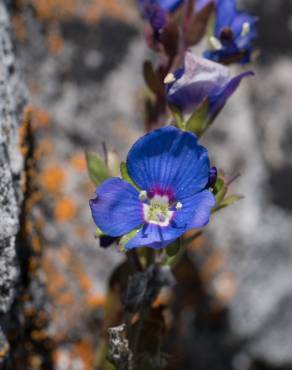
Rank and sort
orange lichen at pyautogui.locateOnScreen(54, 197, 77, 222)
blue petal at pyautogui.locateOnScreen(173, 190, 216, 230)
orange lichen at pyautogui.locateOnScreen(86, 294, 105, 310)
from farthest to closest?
orange lichen at pyautogui.locateOnScreen(54, 197, 77, 222) → orange lichen at pyautogui.locateOnScreen(86, 294, 105, 310) → blue petal at pyautogui.locateOnScreen(173, 190, 216, 230)

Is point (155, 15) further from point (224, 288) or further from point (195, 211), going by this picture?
point (224, 288)

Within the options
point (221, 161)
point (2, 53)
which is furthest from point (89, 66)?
point (2, 53)

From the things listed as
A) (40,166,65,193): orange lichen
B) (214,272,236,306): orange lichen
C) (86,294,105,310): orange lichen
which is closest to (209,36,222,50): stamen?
(40,166,65,193): orange lichen

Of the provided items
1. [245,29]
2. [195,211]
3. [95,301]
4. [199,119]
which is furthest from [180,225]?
[95,301]

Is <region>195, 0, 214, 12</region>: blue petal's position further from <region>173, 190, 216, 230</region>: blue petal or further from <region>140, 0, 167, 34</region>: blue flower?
<region>173, 190, 216, 230</region>: blue petal

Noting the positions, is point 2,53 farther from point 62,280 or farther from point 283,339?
point 283,339

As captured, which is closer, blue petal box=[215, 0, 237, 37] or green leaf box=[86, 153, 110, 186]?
green leaf box=[86, 153, 110, 186]
